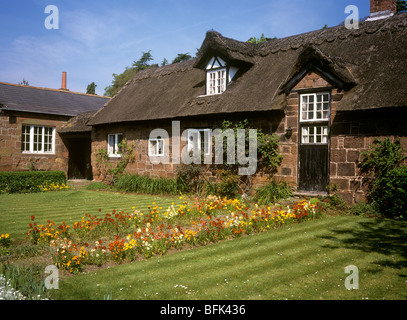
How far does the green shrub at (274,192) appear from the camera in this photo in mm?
11727

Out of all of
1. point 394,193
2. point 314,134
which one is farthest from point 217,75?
point 394,193

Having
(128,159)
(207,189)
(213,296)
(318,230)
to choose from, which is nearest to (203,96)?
(207,189)

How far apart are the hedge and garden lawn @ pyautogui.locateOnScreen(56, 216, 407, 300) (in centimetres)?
1235

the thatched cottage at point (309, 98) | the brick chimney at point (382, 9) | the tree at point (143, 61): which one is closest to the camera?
the thatched cottage at point (309, 98)

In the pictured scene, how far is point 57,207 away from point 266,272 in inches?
332

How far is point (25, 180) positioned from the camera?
16.4 meters

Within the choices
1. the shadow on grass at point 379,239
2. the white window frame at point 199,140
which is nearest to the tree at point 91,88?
the white window frame at point 199,140

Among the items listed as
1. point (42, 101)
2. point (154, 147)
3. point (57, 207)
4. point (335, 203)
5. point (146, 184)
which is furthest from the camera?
point (42, 101)

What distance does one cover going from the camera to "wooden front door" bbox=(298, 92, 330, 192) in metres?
11.5

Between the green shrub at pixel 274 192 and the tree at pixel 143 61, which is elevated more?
the tree at pixel 143 61

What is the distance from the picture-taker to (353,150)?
10.8 m

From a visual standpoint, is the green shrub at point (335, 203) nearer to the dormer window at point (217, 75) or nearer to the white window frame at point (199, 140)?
the white window frame at point (199, 140)

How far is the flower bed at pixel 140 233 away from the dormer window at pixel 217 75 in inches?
267

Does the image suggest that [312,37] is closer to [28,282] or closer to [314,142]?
[314,142]
